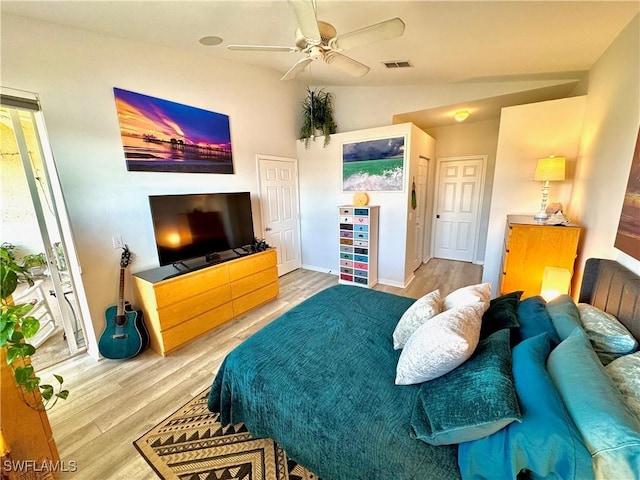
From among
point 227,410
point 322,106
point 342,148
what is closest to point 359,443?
point 227,410

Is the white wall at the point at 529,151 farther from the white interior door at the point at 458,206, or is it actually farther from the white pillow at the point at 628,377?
the white pillow at the point at 628,377

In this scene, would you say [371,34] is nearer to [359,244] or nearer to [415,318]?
[415,318]

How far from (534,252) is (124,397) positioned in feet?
12.5

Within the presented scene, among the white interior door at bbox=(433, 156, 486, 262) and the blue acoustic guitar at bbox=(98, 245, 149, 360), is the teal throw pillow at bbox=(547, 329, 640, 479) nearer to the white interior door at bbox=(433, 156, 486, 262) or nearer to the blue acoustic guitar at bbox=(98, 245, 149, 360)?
the blue acoustic guitar at bbox=(98, 245, 149, 360)

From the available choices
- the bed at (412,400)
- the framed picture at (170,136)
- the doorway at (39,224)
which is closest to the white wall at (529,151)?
the bed at (412,400)

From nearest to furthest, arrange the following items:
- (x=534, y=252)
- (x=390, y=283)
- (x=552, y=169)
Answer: (x=534, y=252)
(x=552, y=169)
(x=390, y=283)

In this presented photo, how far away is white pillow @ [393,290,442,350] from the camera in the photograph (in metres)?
1.51

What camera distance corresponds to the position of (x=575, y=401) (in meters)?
0.89

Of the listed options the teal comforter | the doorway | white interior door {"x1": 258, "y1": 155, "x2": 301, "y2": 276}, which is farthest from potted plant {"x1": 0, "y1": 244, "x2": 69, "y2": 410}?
white interior door {"x1": 258, "y1": 155, "x2": 301, "y2": 276}

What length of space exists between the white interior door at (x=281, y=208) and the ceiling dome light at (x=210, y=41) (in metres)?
1.42

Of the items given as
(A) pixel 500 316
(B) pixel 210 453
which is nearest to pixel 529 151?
(A) pixel 500 316

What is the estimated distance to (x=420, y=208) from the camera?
178 inches

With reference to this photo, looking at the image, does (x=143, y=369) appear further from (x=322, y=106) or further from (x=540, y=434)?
(x=322, y=106)

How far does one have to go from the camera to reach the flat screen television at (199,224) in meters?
2.60
